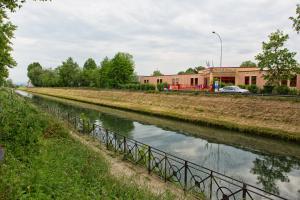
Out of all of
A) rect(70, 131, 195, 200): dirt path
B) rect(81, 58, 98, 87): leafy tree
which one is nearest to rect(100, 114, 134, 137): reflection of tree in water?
rect(70, 131, 195, 200): dirt path

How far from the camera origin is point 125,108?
38.0 m

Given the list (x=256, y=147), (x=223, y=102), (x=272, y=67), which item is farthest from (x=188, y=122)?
(x=272, y=67)

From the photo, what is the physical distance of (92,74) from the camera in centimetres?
8356

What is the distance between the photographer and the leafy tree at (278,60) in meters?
34.2

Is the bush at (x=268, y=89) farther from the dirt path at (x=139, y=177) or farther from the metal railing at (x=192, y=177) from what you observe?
the dirt path at (x=139, y=177)

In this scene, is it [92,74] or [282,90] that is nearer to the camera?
[282,90]

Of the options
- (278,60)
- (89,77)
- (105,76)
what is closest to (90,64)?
(89,77)

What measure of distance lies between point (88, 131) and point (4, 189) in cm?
1278

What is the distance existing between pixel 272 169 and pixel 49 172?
11750 mm

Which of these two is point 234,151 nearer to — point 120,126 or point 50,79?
point 120,126

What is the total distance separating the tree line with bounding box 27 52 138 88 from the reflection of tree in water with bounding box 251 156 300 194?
2051 inches

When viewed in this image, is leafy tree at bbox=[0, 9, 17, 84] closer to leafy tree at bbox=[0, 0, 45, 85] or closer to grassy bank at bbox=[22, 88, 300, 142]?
leafy tree at bbox=[0, 0, 45, 85]

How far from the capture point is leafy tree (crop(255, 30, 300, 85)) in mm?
34219

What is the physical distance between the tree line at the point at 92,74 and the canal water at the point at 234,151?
42.8 metres
